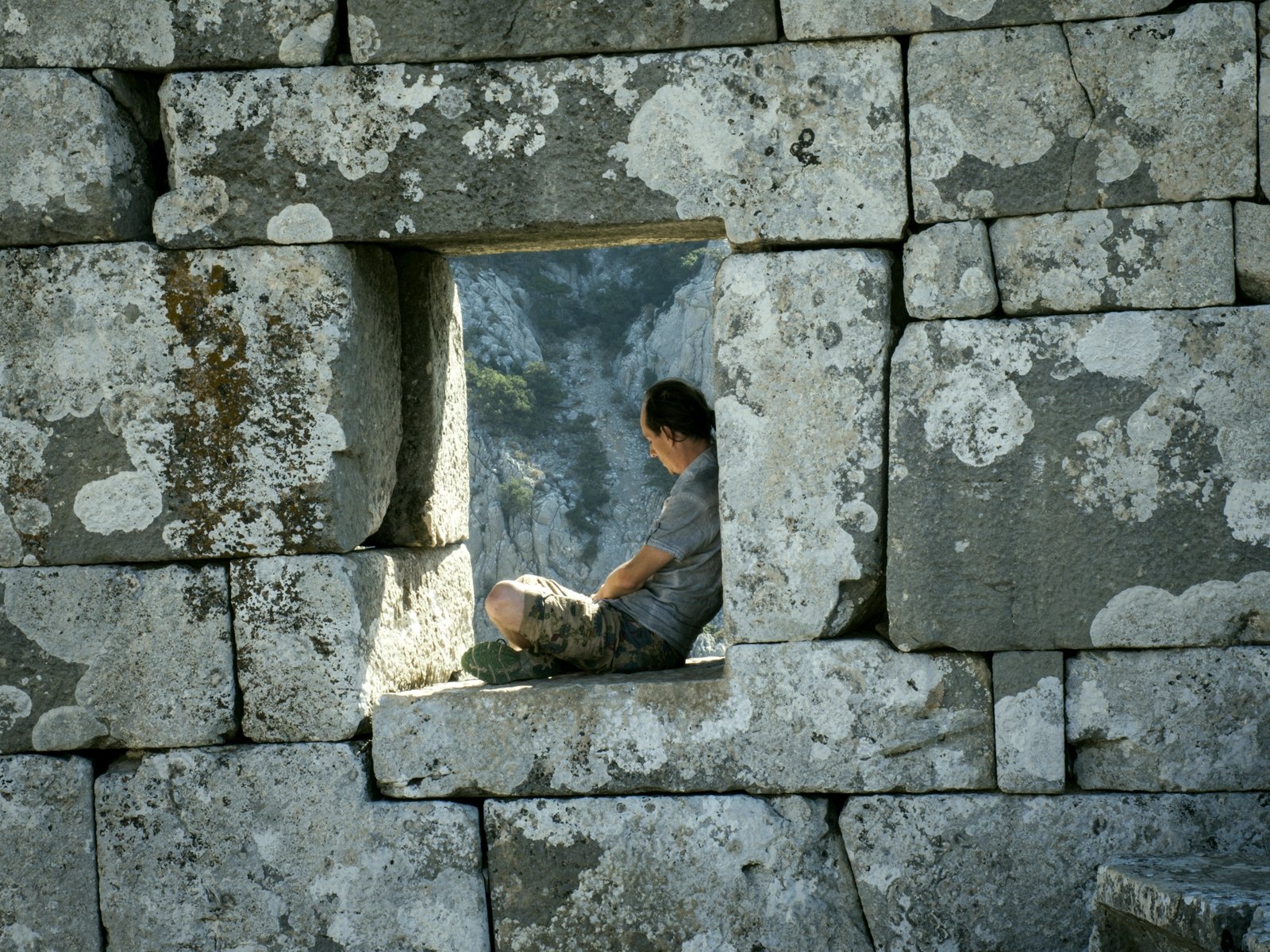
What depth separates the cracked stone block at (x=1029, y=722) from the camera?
3.23 m

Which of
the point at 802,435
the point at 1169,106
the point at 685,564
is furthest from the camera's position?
the point at 685,564

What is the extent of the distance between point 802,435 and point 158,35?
6.61 ft

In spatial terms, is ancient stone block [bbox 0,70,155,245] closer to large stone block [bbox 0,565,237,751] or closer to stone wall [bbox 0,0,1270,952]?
stone wall [bbox 0,0,1270,952]

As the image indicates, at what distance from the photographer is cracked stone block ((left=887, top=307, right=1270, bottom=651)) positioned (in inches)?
124

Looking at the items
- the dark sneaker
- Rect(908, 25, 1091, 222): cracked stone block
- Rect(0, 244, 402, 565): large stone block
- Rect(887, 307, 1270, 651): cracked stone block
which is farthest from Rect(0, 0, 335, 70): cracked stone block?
Rect(887, 307, 1270, 651): cracked stone block

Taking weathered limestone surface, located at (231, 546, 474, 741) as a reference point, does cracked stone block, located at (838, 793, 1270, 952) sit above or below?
below

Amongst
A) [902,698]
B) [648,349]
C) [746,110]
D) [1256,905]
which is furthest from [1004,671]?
[648,349]

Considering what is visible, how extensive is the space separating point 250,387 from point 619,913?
1712mm

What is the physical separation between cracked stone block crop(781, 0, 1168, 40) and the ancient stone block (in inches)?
71.8

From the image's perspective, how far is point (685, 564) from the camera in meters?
3.90

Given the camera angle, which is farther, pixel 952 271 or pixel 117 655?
pixel 117 655

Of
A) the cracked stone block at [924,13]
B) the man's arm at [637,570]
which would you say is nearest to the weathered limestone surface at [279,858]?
the man's arm at [637,570]

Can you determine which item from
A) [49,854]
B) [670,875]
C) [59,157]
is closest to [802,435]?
[670,875]

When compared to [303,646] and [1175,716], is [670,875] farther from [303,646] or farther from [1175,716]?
[1175,716]
